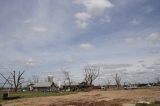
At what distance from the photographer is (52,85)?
131m

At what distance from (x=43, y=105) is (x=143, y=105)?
13.4 metres

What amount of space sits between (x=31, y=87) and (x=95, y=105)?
109946 mm

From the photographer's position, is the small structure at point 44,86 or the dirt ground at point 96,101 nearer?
the dirt ground at point 96,101

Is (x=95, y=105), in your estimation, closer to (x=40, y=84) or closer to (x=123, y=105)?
(x=123, y=105)

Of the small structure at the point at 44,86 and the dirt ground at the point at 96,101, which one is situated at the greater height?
the small structure at the point at 44,86

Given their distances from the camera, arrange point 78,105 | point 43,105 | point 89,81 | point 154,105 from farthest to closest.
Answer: point 89,81 < point 43,105 < point 78,105 < point 154,105

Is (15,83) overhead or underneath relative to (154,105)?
overhead

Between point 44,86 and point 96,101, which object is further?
point 44,86

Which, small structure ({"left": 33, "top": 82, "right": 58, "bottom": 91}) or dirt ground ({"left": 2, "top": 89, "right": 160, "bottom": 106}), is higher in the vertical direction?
small structure ({"left": 33, "top": 82, "right": 58, "bottom": 91})

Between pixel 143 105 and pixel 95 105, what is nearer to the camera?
pixel 143 105

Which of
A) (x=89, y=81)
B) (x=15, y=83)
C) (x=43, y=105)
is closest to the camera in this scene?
(x=43, y=105)

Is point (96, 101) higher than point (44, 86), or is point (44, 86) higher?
point (44, 86)

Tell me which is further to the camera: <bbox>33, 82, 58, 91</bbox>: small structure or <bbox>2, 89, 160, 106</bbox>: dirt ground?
<bbox>33, 82, 58, 91</bbox>: small structure

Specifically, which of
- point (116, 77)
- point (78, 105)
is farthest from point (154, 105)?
point (116, 77)
